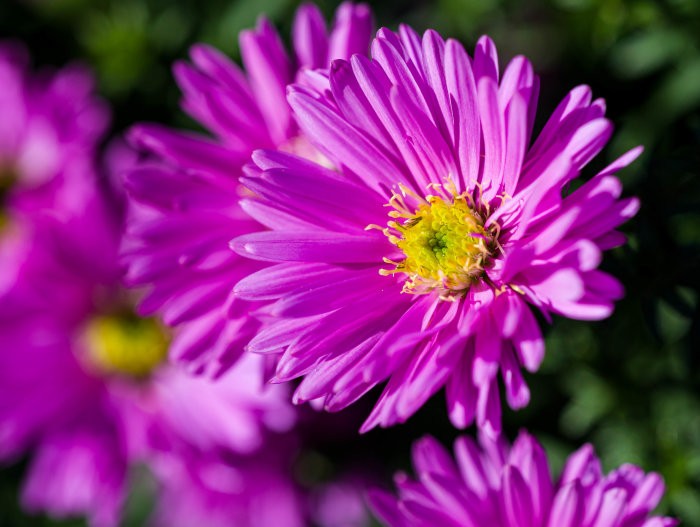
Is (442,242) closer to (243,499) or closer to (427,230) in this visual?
(427,230)

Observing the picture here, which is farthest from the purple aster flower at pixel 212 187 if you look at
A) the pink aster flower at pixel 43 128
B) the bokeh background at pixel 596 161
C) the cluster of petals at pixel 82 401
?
the pink aster flower at pixel 43 128

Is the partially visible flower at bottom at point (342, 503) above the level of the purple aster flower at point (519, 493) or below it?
below

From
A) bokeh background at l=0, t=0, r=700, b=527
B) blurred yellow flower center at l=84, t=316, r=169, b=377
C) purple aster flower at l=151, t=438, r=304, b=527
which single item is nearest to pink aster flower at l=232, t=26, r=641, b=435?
bokeh background at l=0, t=0, r=700, b=527

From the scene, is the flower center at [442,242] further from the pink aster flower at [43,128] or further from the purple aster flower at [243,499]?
the pink aster flower at [43,128]

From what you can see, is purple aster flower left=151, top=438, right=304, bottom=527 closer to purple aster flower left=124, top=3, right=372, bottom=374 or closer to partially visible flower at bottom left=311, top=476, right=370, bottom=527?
partially visible flower at bottom left=311, top=476, right=370, bottom=527

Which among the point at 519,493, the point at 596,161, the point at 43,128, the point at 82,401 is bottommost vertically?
the point at 82,401

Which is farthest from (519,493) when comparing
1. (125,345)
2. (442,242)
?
(125,345)

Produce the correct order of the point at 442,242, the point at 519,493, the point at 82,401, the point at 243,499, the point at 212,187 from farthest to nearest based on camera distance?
the point at 82,401 < the point at 243,499 < the point at 212,187 < the point at 442,242 < the point at 519,493
